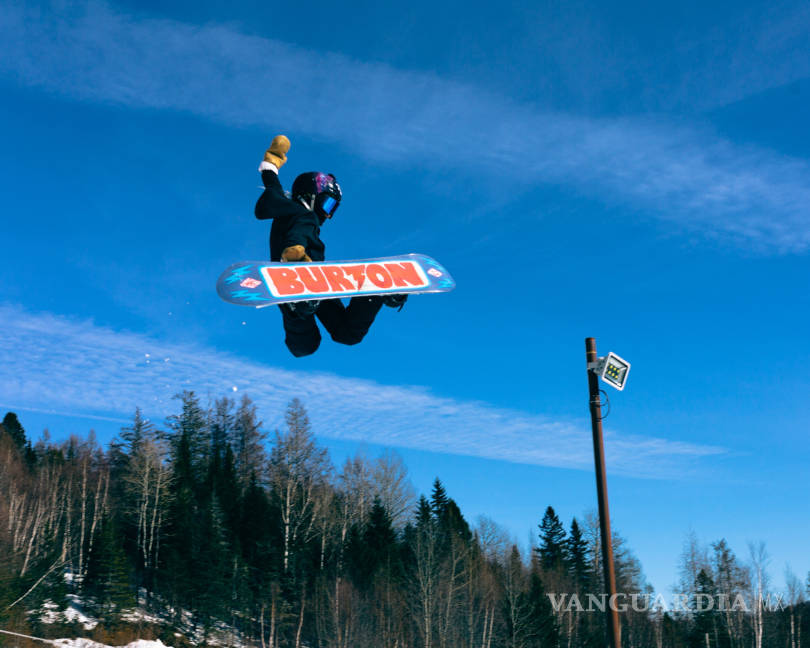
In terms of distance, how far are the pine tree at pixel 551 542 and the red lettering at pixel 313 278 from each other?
62039 mm

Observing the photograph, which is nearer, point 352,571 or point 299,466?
point 352,571

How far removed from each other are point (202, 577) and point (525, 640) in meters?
19.6

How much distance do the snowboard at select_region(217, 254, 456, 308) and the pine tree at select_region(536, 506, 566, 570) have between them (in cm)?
6149

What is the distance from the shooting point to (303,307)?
256 inches

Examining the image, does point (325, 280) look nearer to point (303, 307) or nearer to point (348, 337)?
point (303, 307)

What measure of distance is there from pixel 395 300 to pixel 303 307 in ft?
2.97

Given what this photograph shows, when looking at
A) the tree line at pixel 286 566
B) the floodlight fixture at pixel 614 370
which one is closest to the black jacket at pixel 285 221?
the floodlight fixture at pixel 614 370

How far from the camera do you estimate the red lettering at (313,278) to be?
21.2ft

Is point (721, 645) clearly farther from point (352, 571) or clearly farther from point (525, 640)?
point (352, 571)

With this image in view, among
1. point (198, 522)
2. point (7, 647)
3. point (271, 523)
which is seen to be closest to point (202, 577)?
point (198, 522)

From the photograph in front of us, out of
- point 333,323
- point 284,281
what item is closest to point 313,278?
point 284,281

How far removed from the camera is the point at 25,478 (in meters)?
55.3

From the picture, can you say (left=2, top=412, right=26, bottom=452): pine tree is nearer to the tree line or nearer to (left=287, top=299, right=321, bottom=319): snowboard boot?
the tree line

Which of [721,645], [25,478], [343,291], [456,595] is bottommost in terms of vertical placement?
[721,645]
